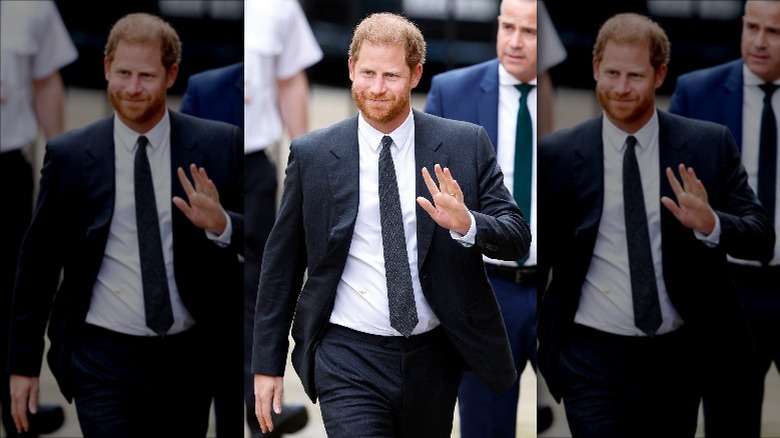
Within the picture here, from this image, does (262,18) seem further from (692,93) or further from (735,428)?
(735,428)

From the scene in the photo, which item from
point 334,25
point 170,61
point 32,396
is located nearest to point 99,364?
point 32,396

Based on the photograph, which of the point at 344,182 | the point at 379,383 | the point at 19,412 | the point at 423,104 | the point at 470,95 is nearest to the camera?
the point at 379,383

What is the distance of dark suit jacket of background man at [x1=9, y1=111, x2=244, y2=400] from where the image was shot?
17.3 ft

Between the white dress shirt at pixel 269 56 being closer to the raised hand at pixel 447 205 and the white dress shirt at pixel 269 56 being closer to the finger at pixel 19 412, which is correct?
the raised hand at pixel 447 205

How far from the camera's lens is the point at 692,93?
5.19 meters

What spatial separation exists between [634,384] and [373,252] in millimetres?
1442

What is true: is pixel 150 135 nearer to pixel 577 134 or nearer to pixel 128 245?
pixel 128 245

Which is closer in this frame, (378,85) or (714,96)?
(378,85)

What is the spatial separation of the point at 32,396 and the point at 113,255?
748 mm

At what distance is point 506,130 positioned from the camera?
16.8 ft

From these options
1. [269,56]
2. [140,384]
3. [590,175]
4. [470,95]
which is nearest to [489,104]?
[470,95]

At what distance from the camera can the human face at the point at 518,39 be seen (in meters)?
5.04

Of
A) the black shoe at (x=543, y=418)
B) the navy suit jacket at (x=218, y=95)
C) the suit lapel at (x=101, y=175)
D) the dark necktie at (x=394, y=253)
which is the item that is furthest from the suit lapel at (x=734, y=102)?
the suit lapel at (x=101, y=175)

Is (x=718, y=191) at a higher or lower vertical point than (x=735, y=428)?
higher
